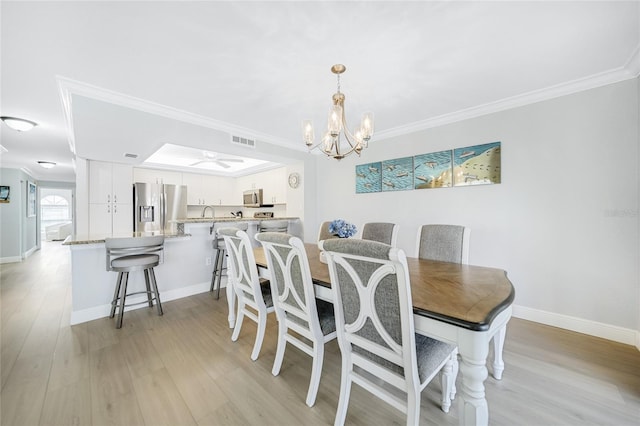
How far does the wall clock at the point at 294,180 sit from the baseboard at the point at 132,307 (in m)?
2.24

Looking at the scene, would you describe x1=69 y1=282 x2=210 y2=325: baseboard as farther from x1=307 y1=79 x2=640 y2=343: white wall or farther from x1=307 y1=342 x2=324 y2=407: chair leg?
x1=307 y1=79 x2=640 y2=343: white wall

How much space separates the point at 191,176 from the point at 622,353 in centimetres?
716

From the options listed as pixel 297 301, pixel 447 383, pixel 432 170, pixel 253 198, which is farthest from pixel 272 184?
pixel 447 383

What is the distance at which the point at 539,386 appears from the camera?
1.55 metres

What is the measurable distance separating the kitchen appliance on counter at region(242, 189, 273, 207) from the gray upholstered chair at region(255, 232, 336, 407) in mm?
4184

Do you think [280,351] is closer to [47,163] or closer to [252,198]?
[252,198]

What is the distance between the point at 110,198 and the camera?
4418mm

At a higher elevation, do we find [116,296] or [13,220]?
[13,220]

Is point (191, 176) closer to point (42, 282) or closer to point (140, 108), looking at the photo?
point (42, 282)

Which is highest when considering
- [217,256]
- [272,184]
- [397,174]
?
[272,184]

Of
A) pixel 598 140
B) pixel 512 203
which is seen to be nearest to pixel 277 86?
pixel 512 203

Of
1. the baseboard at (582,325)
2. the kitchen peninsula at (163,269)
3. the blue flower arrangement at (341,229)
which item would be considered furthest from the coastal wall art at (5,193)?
the baseboard at (582,325)

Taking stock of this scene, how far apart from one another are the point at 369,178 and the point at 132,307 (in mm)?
3515

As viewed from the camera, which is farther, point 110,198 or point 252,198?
point 252,198
